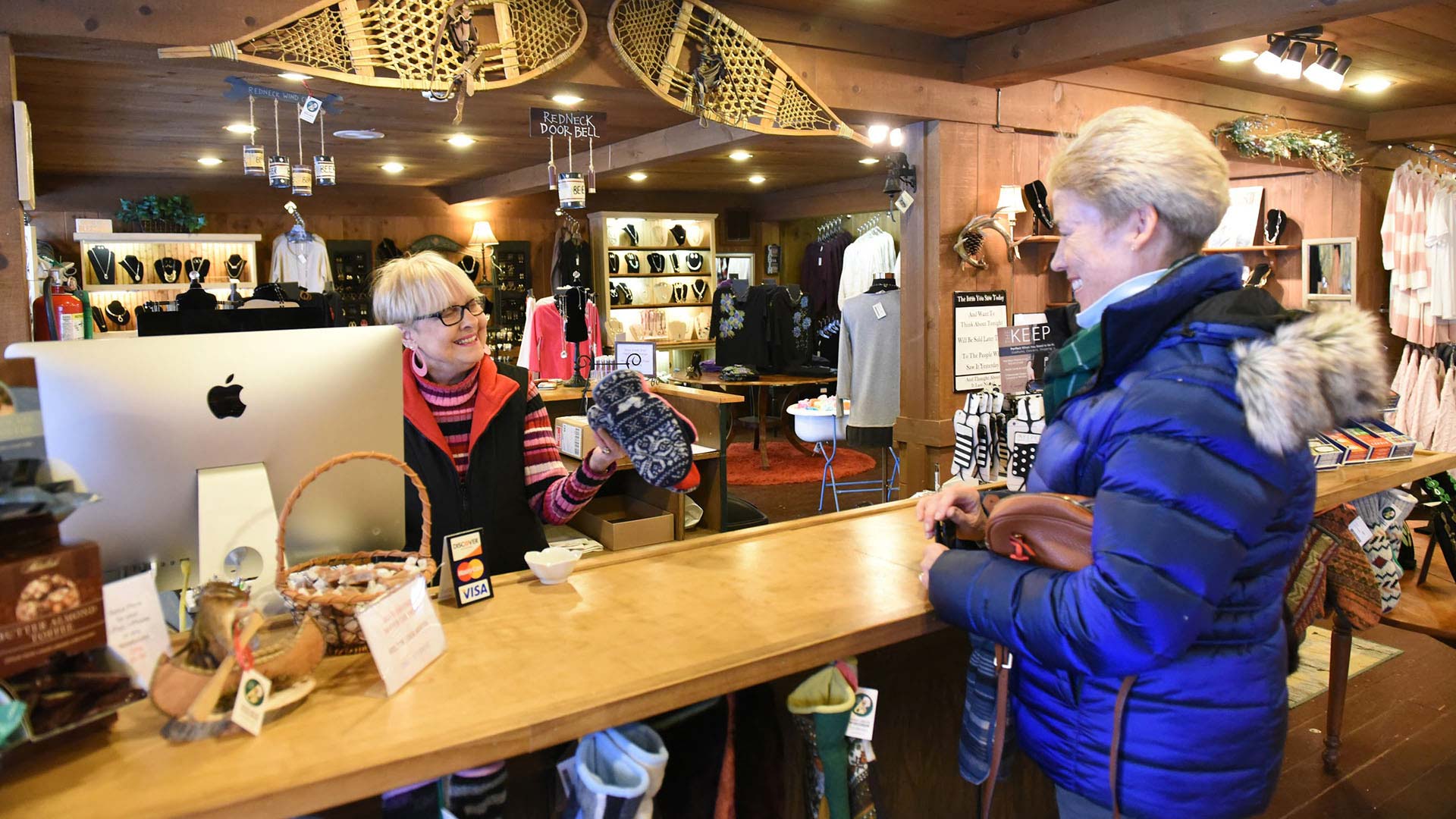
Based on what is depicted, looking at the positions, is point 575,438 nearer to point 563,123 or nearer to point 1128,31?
point 563,123

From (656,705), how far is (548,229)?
988 cm

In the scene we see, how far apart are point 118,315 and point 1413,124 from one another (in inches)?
403

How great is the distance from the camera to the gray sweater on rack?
542 cm

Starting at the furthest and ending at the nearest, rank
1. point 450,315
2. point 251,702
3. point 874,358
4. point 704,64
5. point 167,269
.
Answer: point 167,269 < point 874,358 < point 704,64 < point 450,315 < point 251,702

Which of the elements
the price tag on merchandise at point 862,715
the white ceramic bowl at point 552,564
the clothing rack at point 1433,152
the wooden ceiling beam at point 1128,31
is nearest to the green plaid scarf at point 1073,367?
the price tag on merchandise at point 862,715

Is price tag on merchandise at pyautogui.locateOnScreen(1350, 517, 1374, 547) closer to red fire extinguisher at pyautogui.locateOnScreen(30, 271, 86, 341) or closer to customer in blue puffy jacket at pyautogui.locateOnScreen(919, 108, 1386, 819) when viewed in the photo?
customer in blue puffy jacket at pyautogui.locateOnScreen(919, 108, 1386, 819)

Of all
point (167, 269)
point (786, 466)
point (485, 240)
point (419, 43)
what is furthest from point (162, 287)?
point (419, 43)

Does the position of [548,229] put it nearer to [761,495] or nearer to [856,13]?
[761,495]

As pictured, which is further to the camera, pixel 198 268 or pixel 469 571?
pixel 198 268

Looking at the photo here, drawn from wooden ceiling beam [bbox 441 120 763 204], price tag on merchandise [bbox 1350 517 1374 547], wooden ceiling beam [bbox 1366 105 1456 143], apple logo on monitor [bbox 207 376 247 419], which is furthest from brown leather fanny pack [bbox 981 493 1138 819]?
wooden ceiling beam [bbox 1366 105 1456 143]

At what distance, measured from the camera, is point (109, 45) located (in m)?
2.84

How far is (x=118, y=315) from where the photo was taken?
8.21 meters

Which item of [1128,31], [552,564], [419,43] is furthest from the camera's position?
[1128,31]

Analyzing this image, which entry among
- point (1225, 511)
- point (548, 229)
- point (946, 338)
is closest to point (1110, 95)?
point (946, 338)
